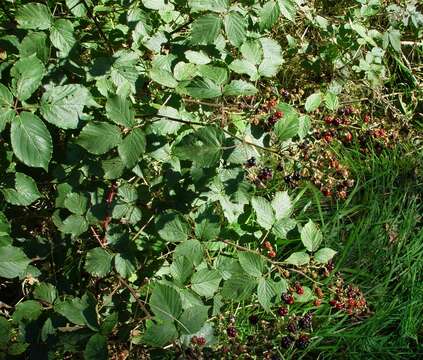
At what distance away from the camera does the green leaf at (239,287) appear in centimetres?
159

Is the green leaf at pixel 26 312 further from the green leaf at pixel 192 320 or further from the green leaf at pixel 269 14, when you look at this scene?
the green leaf at pixel 269 14

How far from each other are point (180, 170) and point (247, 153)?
0.27 m

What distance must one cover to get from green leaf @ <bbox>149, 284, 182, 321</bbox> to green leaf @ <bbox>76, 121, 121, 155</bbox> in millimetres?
376

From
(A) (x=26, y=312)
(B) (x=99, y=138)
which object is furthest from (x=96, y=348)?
(B) (x=99, y=138)

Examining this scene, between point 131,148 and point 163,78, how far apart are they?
29cm

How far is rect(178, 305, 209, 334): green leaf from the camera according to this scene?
1393 mm

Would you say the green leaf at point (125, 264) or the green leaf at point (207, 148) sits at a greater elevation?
the green leaf at point (207, 148)

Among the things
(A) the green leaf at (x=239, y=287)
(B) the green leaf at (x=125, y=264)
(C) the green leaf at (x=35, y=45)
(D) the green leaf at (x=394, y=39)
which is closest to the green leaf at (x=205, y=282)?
(A) the green leaf at (x=239, y=287)

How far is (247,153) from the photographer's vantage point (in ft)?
5.17

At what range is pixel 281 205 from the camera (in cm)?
172

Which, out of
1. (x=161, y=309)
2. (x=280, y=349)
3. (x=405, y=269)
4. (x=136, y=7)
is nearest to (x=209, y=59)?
(x=136, y=7)

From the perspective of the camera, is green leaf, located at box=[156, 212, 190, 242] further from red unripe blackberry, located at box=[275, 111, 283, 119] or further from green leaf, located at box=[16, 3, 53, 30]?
green leaf, located at box=[16, 3, 53, 30]

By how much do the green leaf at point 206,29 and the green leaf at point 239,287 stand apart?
66cm

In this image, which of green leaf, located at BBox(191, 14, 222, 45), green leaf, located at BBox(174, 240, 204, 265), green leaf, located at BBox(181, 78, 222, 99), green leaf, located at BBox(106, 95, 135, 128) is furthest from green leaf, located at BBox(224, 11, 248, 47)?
green leaf, located at BBox(174, 240, 204, 265)
